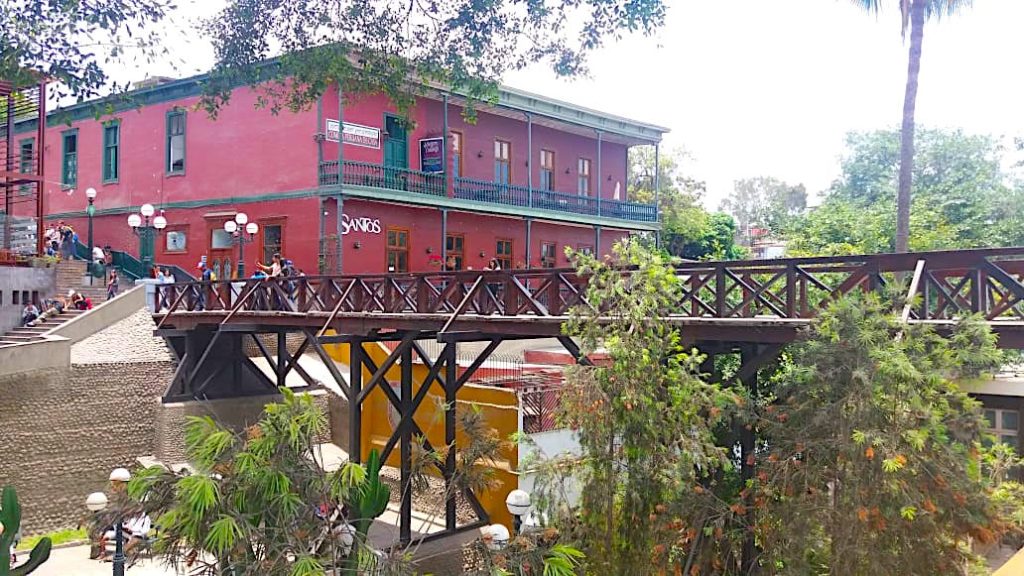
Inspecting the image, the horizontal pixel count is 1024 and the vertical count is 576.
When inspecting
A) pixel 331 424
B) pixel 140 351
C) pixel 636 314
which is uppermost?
pixel 636 314

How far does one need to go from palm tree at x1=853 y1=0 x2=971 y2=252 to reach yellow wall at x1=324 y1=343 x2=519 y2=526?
8.72 metres

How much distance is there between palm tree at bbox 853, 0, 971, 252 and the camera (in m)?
17.5

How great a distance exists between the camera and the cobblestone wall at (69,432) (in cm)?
1722

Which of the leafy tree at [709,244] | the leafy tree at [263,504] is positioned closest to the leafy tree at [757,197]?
the leafy tree at [709,244]

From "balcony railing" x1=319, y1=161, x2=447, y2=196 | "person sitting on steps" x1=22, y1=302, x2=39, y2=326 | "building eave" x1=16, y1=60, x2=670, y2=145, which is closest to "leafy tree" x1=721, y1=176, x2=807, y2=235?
"building eave" x1=16, y1=60, x2=670, y2=145

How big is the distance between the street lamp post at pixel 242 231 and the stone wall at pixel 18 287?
459cm

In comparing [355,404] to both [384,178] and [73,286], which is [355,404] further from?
[73,286]

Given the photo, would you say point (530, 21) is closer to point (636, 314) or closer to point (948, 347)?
point (636, 314)

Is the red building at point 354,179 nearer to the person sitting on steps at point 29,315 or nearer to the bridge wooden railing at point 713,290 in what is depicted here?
the bridge wooden railing at point 713,290

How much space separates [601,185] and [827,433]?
980 inches

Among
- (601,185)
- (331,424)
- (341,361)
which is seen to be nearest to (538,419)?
(331,424)

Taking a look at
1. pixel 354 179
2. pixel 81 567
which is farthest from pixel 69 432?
pixel 354 179

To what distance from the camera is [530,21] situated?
→ 11.4 meters

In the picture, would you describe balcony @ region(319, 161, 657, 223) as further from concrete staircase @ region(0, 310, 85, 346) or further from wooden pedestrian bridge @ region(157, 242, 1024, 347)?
concrete staircase @ region(0, 310, 85, 346)
